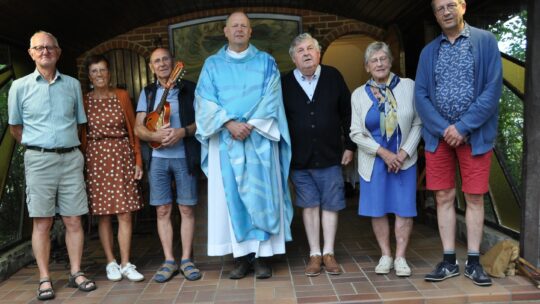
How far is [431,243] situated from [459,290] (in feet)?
3.68

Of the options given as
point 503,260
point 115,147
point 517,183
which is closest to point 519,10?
point 517,183

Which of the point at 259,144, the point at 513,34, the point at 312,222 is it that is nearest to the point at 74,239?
the point at 259,144

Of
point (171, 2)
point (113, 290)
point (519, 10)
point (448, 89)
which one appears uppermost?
point (171, 2)

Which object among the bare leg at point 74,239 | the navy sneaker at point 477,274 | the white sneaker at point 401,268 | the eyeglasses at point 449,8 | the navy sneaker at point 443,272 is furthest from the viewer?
the bare leg at point 74,239

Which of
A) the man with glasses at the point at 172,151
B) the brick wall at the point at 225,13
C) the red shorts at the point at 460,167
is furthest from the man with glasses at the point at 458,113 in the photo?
the brick wall at the point at 225,13

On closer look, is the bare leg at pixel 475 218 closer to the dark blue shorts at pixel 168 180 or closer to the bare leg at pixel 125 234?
the dark blue shorts at pixel 168 180

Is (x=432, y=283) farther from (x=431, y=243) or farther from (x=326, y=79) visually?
(x=326, y=79)

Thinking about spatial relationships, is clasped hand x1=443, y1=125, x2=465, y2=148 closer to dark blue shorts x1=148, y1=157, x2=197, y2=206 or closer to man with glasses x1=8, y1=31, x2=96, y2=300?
dark blue shorts x1=148, y1=157, x2=197, y2=206

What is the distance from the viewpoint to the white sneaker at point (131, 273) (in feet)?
10.9

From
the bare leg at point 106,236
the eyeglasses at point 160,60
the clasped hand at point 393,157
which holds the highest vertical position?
the eyeglasses at point 160,60

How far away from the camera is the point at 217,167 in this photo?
3.23m

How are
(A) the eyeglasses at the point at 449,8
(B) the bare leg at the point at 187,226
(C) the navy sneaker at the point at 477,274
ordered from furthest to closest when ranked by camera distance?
(B) the bare leg at the point at 187,226 → (C) the navy sneaker at the point at 477,274 → (A) the eyeglasses at the point at 449,8

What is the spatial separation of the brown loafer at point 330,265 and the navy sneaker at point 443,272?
59 cm

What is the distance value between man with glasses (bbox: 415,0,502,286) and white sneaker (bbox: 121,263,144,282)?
1.97 m
